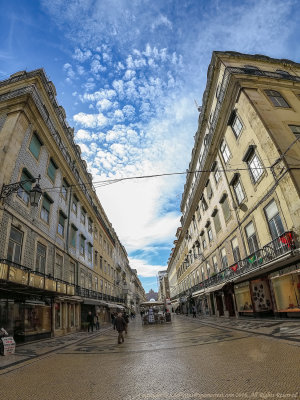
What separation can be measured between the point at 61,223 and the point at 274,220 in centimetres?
1534

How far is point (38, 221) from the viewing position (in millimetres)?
15266

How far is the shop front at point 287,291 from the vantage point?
12.7m

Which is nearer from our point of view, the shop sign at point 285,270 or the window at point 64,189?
the shop sign at point 285,270

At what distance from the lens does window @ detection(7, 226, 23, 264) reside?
39.6ft

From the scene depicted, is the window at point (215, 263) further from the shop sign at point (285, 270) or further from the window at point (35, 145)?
the window at point (35, 145)

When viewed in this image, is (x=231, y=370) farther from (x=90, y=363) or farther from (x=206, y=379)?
(x=90, y=363)

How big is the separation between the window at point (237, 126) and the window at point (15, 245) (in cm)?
1537

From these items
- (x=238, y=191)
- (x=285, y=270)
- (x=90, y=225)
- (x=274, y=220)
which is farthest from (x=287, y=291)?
(x=90, y=225)

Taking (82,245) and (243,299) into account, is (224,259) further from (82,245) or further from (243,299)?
(82,245)

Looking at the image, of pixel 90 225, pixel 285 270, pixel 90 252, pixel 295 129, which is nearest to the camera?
pixel 285 270

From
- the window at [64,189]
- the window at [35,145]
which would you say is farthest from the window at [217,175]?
the window at [35,145]

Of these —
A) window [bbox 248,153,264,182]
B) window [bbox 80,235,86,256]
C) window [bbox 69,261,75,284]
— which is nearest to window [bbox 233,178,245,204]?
window [bbox 248,153,264,182]

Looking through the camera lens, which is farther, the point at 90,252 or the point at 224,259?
the point at 90,252

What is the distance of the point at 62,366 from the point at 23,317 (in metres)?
7.34
